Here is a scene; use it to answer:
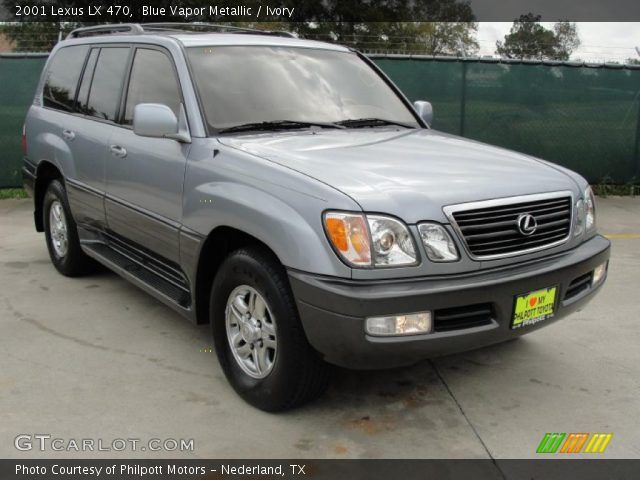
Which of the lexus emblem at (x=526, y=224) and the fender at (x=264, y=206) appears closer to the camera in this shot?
the fender at (x=264, y=206)

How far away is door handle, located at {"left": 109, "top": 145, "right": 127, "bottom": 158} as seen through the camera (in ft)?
14.6

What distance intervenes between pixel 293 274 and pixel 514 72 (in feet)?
25.7

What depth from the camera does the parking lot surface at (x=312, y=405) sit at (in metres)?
3.24

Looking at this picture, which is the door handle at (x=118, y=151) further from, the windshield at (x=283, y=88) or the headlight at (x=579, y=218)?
the headlight at (x=579, y=218)

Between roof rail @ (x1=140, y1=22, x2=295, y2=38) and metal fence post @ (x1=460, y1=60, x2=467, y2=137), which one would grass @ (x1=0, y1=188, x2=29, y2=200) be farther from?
metal fence post @ (x1=460, y1=60, x2=467, y2=137)

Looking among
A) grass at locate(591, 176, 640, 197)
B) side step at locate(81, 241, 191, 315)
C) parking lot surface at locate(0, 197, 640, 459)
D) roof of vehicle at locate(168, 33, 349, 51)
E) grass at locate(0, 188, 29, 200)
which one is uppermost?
roof of vehicle at locate(168, 33, 349, 51)

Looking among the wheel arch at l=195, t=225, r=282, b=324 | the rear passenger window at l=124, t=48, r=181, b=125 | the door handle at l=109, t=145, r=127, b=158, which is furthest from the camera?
the door handle at l=109, t=145, r=127, b=158

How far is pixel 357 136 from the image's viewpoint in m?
4.03

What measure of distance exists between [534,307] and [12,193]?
7936mm

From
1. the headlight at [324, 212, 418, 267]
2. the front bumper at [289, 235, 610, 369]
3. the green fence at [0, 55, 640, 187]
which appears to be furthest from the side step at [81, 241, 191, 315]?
the green fence at [0, 55, 640, 187]

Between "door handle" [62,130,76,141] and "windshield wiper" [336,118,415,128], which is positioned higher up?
"windshield wiper" [336,118,415,128]

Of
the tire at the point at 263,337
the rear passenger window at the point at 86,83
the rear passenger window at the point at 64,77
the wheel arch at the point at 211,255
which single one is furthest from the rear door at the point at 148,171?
the rear passenger window at the point at 64,77

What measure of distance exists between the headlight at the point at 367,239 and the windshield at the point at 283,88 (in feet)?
3.99
